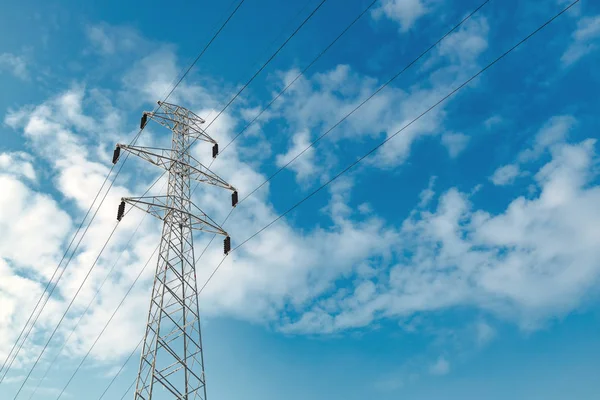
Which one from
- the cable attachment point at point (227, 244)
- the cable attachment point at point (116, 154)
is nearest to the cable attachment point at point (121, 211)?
the cable attachment point at point (116, 154)

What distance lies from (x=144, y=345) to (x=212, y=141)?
44.6 ft

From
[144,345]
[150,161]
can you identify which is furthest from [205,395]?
[150,161]

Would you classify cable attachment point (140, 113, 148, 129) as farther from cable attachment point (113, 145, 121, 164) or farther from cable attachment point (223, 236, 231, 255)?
cable attachment point (223, 236, 231, 255)

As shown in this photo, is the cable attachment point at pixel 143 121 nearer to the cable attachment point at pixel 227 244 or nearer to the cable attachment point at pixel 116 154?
the cable attachment point at pixel 116 154

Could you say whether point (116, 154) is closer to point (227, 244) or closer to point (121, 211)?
point (121, 211)

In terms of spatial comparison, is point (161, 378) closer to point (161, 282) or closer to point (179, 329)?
point (179, 329)

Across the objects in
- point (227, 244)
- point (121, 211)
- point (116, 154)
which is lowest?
point (227, 244)

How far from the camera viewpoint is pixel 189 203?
23.4 m

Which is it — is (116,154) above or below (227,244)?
above

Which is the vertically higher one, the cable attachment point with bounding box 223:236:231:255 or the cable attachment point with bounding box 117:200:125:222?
the cable attachment point with bounding box 117:200:125:222

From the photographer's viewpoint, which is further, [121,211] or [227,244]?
[227,244]

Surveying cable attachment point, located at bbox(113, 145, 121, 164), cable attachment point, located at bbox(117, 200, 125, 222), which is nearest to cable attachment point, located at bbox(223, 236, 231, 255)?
cable attachment point, located at bbox(117, 200, 125, 222)

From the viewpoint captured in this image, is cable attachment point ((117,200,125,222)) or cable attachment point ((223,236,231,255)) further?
cable attachment point ((223,236,231,255))

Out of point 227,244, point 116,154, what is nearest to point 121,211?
point 116,154
